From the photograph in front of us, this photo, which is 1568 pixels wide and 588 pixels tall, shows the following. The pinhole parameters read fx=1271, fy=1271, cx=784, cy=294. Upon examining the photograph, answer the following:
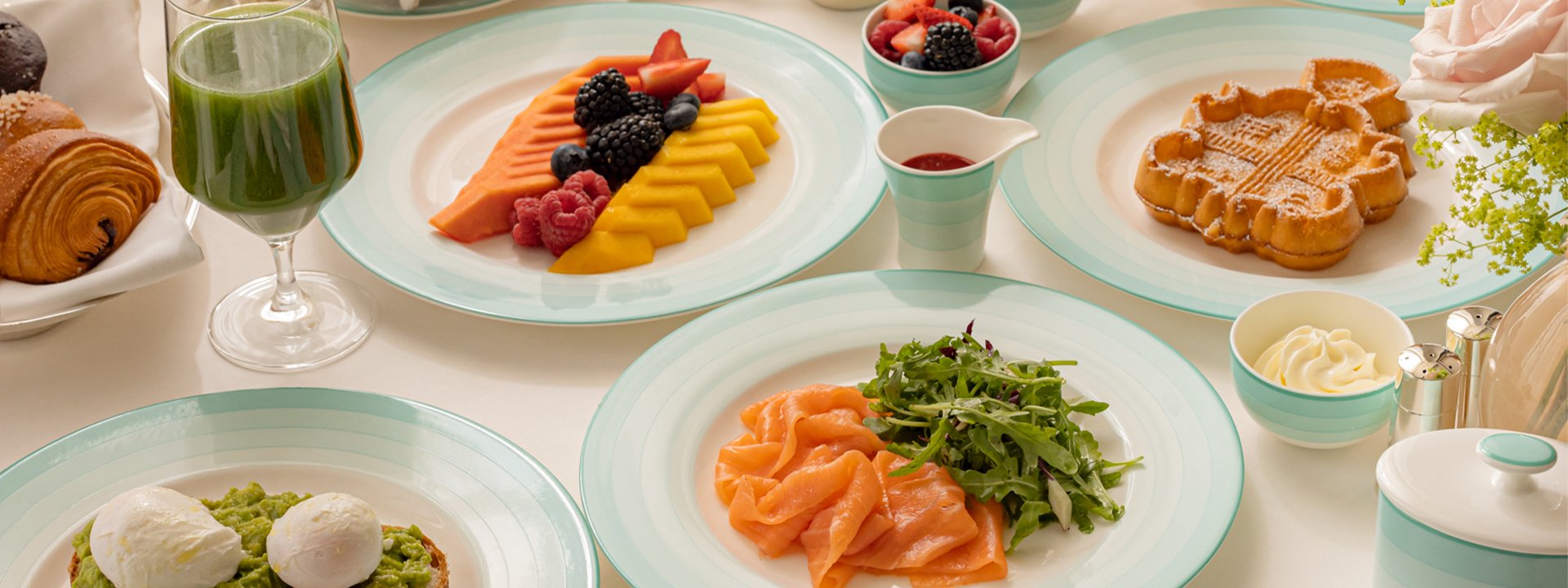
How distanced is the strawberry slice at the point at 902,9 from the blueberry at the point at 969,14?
0.18 ft

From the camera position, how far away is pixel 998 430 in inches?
53.4

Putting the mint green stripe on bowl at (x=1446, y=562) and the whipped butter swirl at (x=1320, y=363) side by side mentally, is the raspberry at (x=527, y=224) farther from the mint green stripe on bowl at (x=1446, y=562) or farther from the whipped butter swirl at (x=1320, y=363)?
the mint green stripe on bowl at (x=1446, y=562)

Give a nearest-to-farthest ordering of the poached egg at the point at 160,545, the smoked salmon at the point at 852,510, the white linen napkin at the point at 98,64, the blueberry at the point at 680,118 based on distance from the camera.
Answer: the poached egg at the point at 160,545 < the smoked salmon at the point at 852,510 < the white linen napkin at the point at 98,64 < the blueberry at the point at 680,118

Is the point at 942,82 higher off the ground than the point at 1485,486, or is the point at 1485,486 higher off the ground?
the point at 1485,486

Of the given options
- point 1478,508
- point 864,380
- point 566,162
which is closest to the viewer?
point 1478,508

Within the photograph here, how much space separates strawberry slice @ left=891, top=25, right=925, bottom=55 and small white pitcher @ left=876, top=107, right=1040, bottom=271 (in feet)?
1.01

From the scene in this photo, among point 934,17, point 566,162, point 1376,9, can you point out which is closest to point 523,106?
point 566,162

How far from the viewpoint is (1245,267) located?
1.76 m

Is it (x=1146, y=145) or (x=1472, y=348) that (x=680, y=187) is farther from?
(x=1472, y=348)

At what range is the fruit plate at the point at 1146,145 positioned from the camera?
1.64 metres

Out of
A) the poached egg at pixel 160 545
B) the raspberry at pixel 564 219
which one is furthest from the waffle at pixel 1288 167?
the poached egg at pixel 160 545

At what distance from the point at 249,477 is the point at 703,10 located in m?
1.21

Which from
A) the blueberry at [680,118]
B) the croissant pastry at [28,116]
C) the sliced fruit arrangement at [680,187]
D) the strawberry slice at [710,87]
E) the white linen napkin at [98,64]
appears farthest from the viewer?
the strawberry slice at [710,87]

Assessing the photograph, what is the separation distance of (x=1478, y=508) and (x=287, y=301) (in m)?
1.43
